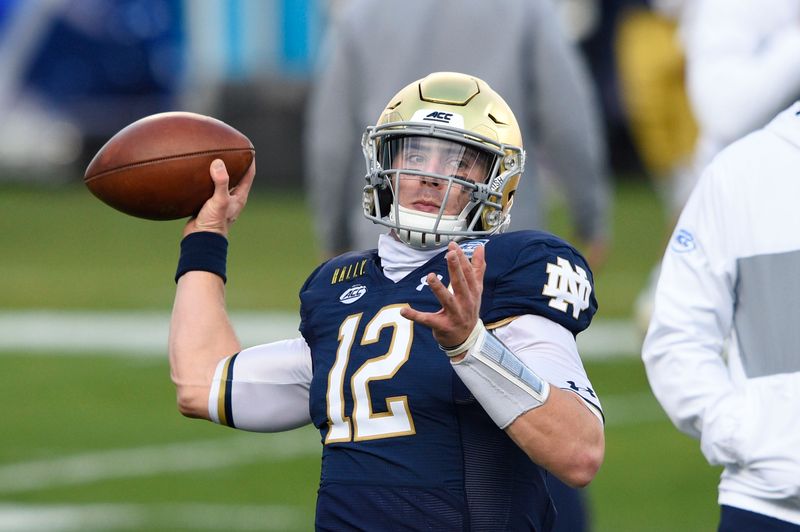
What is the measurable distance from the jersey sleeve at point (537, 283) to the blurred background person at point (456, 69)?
5.98 feet

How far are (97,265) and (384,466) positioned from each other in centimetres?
1236

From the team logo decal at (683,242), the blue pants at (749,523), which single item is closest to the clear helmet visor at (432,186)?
the team logo decal at (683,242)

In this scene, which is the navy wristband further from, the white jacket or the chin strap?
the white jacket

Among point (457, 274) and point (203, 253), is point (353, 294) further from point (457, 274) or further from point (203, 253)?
point (457, 274)

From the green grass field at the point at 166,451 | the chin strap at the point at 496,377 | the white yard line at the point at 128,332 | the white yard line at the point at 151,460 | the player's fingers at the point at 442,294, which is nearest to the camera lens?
the player's fingers at the point at 442,294

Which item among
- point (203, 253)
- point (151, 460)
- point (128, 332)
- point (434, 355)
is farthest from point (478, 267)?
point (128, 332)

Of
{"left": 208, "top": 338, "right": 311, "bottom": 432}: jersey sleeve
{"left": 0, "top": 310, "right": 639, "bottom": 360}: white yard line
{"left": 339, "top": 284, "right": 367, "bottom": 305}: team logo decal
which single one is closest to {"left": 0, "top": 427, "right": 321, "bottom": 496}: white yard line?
{"left": 0, "top": 310, "right": 639, "bottom": 360}: white yard line

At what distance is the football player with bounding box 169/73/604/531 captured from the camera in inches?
116

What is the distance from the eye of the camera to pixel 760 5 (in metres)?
5.38

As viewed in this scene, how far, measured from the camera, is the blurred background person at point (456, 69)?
517 cm

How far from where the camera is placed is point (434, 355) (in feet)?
10.3

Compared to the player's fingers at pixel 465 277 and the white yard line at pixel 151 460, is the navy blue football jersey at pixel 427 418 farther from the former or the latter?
the white yard line at pixel 151 460

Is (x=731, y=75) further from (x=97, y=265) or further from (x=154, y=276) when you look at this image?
(x=97, y=265)

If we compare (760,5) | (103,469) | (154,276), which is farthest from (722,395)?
(154,276)
